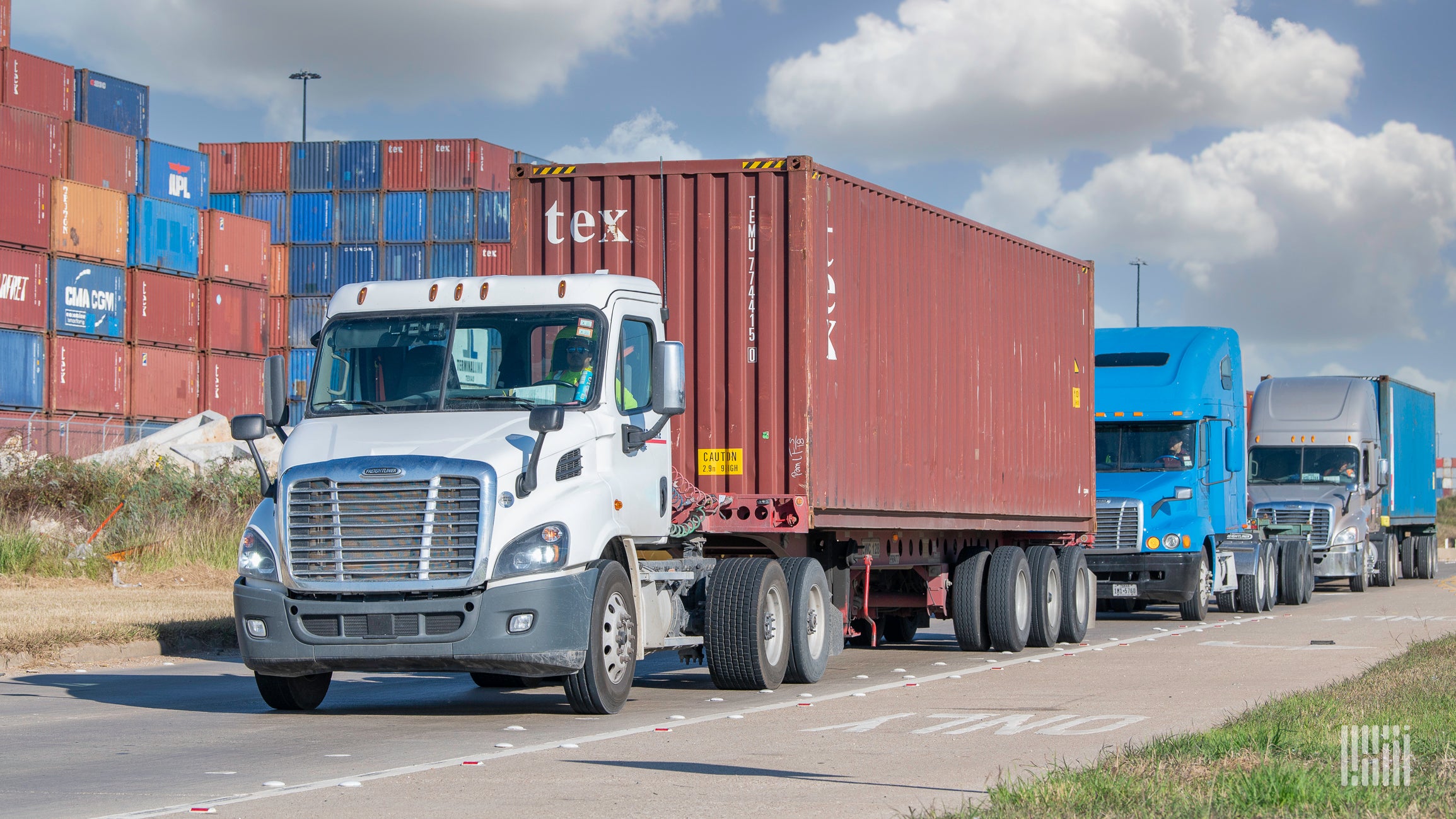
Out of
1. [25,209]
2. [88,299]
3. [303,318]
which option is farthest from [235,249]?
[25,209]

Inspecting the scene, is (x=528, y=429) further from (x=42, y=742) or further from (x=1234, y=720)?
(x=1234, y=720)

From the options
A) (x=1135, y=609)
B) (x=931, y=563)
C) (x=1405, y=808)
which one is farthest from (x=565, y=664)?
(x=1135, y=609)

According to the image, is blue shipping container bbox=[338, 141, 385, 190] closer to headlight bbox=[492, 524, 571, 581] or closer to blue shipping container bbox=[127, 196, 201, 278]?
blue shipping container bbox=[127, 196, 201, 278]

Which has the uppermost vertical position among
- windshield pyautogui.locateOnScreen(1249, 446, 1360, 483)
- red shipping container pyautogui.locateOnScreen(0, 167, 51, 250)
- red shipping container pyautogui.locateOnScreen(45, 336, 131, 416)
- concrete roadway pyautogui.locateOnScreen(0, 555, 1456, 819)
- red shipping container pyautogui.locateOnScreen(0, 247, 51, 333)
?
red shipping container pyautogui.locateOnScreen(0, 167, 51, 250)

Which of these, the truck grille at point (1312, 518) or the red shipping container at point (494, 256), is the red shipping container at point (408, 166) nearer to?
the red shipping container at point (494, 256)

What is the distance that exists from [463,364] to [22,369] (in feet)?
112

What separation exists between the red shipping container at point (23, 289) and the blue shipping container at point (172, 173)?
6061 millimetres

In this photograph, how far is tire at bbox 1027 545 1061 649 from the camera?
711 inches

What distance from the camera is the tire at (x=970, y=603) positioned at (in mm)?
17219

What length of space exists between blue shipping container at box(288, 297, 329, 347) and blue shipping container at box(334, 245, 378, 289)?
890 mm

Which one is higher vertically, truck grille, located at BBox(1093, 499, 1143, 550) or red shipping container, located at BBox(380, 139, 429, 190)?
red shipping container, located at BBox(380, 139, 429, 190)

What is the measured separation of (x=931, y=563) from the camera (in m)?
16.8

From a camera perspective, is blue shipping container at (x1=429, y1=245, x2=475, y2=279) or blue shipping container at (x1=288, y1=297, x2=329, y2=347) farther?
blue shipping container at (x1=288, y1=297, x2=329, y2=347)

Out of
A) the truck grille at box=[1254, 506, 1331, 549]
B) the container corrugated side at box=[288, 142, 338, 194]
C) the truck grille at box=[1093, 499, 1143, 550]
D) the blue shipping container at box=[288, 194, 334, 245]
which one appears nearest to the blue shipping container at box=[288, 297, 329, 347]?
the blue shipping container at box=[288, 194, 334, 245]
